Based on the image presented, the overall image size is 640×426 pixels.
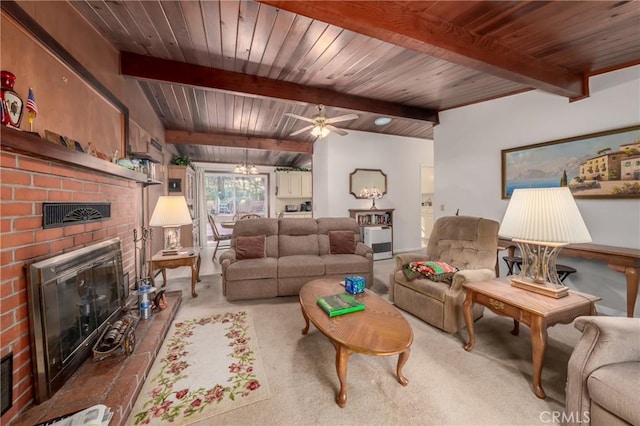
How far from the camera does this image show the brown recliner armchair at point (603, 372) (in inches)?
40.6

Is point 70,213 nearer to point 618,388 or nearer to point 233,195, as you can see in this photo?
point 618,388

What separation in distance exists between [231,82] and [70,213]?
6.51ft

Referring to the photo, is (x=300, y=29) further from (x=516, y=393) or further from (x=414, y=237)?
(x=414, y=237)

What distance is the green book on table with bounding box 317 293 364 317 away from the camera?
1.70 metres

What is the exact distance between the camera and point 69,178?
1514 millimetres

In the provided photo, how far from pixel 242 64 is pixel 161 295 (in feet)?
8.24

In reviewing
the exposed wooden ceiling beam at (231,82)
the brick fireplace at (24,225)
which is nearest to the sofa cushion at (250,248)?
the brick fireplace at (24,225)

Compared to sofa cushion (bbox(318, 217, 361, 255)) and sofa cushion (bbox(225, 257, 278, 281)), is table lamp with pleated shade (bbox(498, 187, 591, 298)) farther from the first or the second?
sofa cushion (bbox(225, 257, 278, 281))

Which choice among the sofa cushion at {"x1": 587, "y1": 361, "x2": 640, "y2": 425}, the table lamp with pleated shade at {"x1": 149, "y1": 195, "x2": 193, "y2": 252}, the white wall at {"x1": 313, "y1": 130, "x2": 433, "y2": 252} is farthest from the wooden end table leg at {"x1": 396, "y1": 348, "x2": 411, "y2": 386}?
the white wall at {"x1": 313, "y1": 130, "x2": 433, "y2": 252}

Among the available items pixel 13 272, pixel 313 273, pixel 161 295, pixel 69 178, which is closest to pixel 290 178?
pixel 313 273

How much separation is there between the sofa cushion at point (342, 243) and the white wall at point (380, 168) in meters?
1.44

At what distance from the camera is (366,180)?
523cm

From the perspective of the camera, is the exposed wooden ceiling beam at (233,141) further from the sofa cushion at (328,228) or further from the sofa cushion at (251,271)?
the sofa cushion at (251,271)

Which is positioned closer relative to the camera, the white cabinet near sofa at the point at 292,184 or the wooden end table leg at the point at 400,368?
the wooden end table leg at the point at 400,368
